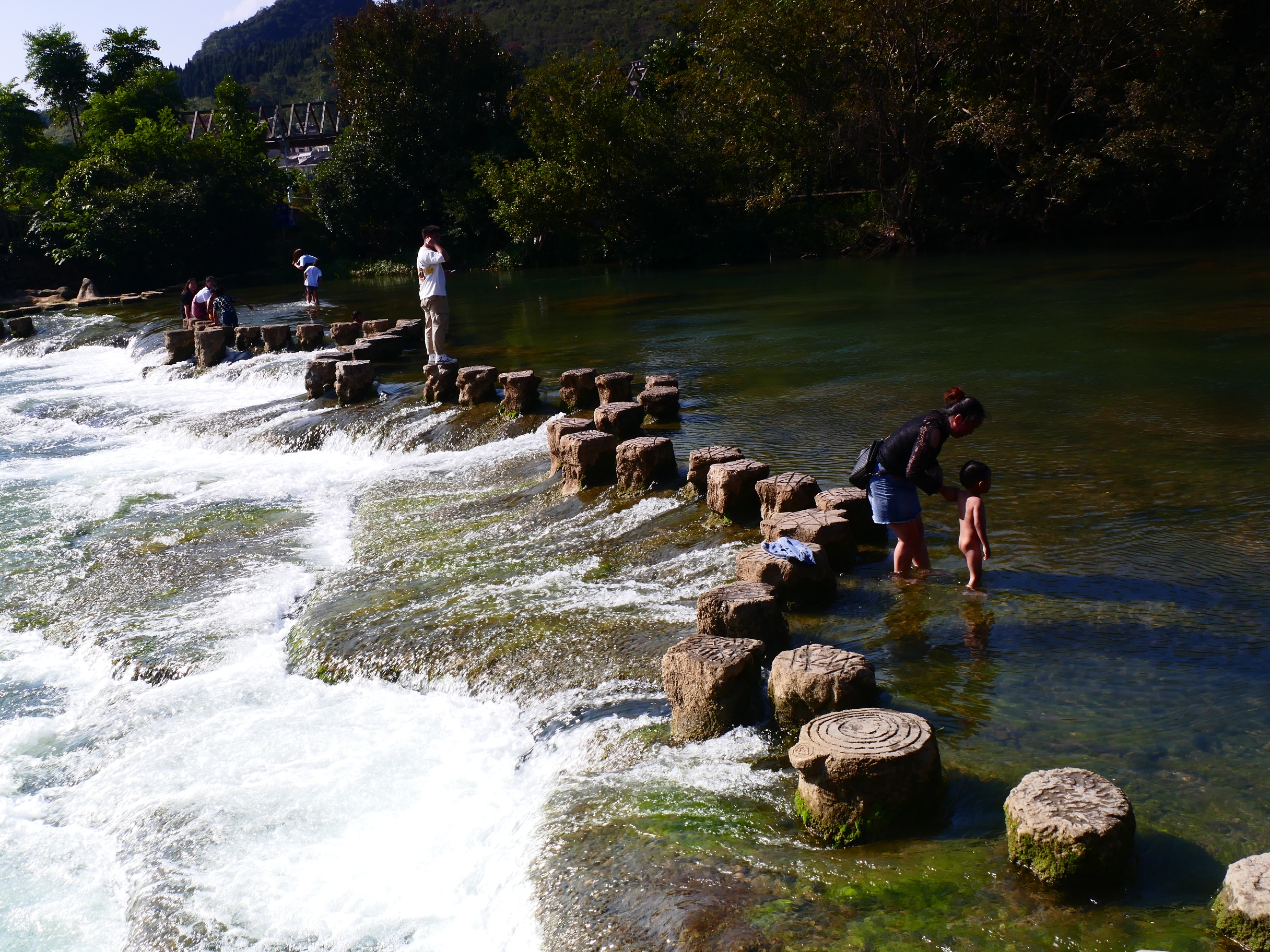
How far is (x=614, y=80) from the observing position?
36.9m

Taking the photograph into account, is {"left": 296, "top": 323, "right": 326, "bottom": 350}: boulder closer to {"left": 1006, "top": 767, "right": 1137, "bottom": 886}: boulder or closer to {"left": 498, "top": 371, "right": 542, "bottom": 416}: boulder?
{"left": 498, "top": 371, "right": 542, "bottom": 416}: boulder

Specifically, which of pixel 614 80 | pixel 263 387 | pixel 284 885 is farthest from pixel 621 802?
pixel 614 80

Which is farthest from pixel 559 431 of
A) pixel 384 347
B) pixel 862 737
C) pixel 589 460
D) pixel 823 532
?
pixel 384 347

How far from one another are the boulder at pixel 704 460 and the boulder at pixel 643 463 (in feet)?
1.57

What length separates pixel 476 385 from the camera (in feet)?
42.8

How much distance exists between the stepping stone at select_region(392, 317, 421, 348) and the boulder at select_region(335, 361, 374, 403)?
3664 millimetres

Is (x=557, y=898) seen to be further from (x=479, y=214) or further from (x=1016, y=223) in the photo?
(x=479, y=214)

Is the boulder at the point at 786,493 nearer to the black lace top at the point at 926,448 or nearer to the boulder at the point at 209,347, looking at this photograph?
the black lace top at the point at 926,448

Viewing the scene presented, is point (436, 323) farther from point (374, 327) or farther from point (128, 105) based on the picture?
point (128, 105)

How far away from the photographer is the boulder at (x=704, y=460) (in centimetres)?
844

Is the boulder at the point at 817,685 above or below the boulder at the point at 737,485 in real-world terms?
below

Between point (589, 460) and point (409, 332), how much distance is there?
1003 cm

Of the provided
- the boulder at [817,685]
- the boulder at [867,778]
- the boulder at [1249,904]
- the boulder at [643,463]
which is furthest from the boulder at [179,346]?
the boulder at [1249,904]

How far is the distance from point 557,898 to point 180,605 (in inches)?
205
